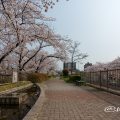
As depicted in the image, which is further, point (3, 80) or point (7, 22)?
point (3, 80)

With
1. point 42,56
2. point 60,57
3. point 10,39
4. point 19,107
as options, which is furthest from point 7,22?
point 42,56

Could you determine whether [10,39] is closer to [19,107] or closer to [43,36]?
[43,36]

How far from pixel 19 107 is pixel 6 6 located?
5890 mm

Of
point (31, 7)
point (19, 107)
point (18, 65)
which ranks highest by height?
point (31, 7)

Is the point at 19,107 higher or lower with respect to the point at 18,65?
lower

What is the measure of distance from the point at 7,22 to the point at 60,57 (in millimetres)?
30338

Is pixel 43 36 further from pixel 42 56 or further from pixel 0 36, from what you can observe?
pixel 42 56

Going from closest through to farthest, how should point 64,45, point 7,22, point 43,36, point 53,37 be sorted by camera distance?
point 7,22 < point 43,36 < point 53,37 < point 64,45

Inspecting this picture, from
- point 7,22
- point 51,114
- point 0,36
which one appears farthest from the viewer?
point 0,36

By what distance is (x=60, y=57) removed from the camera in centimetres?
4925

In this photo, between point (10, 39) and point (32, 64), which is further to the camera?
point (32, 64)

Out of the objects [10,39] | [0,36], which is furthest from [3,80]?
[0,36]

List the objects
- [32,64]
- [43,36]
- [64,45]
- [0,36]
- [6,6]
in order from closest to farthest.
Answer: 1. [6,6]
2. [0,36]
3. [43,36]
4. [64,45]
5. [32,64]

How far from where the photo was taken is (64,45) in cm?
3344
